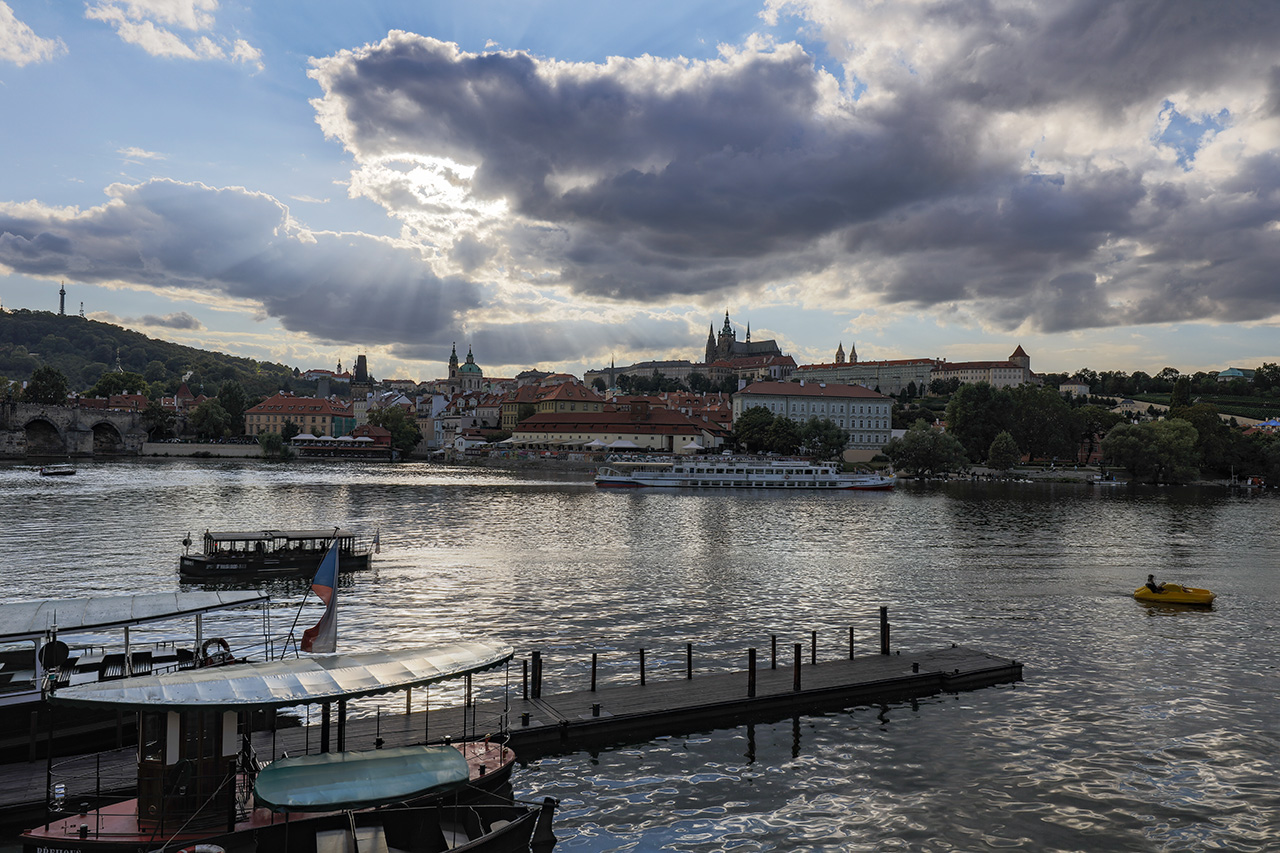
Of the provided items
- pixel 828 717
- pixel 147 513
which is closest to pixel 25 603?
pixel 828 717

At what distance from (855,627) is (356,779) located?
22.9m

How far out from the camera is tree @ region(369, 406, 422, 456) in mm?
179125

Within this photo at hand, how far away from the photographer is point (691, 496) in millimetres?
99812

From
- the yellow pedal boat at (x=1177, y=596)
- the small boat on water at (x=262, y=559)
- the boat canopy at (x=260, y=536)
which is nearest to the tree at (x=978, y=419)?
the yellow pedal boat at (x=1177, y=596)

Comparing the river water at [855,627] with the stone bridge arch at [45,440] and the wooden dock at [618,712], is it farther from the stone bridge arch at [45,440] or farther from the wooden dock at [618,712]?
the stone bridge arch at [45,440]

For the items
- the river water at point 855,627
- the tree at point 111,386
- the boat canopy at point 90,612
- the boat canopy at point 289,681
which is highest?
the tree at point 111,386

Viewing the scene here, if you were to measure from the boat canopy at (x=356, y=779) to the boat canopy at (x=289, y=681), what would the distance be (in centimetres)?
98

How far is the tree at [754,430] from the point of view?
153m

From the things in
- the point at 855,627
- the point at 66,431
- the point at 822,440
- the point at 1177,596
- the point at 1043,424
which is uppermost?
the point at 1043,424

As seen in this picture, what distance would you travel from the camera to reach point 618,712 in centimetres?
1970

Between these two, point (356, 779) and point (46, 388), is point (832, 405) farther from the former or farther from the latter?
point (356, 779)

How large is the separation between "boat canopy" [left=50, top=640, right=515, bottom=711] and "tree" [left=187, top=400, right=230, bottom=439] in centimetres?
17137

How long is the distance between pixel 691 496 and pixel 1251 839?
84424mm

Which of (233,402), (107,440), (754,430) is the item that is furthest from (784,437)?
(107,440)
